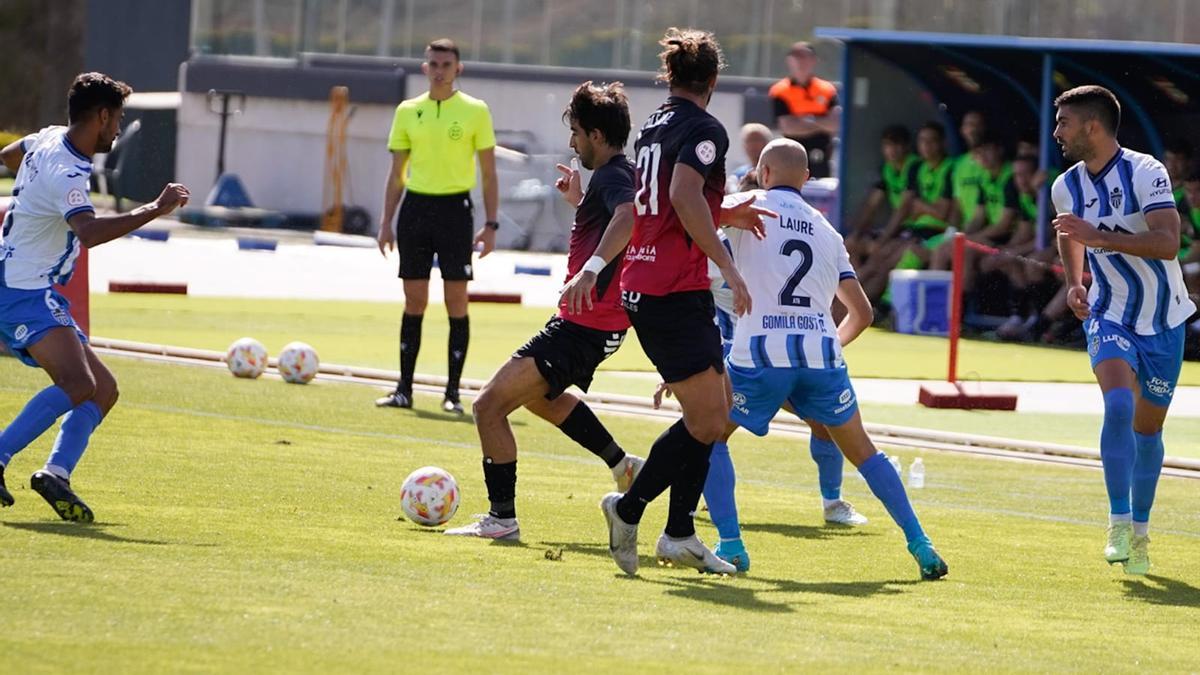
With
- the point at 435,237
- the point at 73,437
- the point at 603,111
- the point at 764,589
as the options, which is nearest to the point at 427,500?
the point at 73,437

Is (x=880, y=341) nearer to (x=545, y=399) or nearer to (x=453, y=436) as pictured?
(x=453, y=436)

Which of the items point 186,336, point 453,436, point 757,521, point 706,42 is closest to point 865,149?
point 186,336

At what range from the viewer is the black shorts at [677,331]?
7508mm

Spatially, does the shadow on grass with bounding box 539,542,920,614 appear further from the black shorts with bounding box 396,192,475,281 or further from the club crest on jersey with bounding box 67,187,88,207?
the black shorts with bounding box 396,192,475,281

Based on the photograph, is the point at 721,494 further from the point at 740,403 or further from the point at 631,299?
the point at 631,299

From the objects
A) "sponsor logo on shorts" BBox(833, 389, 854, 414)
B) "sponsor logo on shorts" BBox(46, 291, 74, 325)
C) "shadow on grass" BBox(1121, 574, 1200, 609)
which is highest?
"sponsor logo on shorts" BBox(46, 291, 74, 325)

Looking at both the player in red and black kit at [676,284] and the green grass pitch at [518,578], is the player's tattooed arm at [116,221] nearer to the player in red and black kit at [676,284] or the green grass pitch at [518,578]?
the green grass pitch at [518,578]

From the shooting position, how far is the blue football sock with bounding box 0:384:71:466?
27.1 ft

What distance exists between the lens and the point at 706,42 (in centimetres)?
755

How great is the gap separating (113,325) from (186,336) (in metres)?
1.15

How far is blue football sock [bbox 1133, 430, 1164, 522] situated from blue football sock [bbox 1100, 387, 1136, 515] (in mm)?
86

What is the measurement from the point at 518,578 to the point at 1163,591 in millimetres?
2575

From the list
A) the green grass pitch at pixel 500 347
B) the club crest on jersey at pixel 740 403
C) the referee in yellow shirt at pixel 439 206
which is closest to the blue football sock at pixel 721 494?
the club crest on jersey at pixel 740 403

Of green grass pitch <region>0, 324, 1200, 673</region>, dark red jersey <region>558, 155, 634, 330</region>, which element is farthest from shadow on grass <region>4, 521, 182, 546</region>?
dark red jersey <region>558, 155, 634, 330</region>
